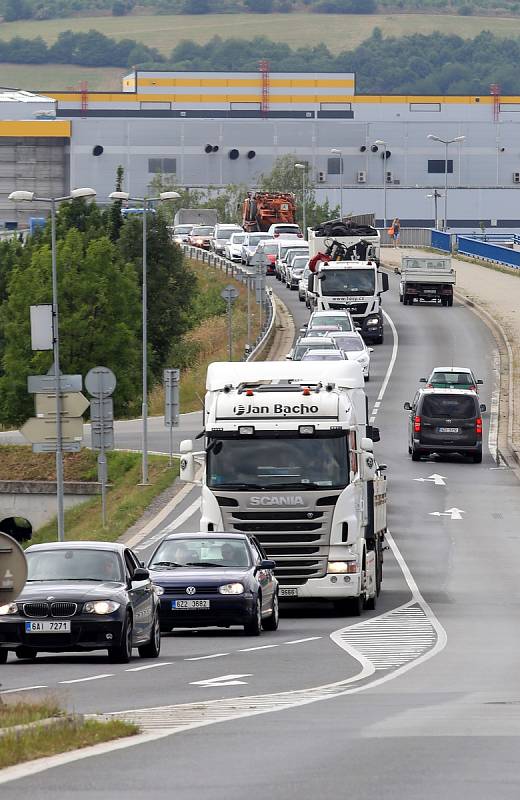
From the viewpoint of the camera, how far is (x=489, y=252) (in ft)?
349

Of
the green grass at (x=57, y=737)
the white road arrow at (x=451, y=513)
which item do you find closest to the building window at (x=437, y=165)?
the white road arrow at (x=451, y=513)

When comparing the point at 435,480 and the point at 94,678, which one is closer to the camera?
the point at 94,678

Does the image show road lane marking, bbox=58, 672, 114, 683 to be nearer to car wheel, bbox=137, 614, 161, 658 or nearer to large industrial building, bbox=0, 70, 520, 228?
car wheel, bbox=137, 614, 161, 658

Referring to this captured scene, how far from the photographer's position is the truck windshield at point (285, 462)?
82.6 ft

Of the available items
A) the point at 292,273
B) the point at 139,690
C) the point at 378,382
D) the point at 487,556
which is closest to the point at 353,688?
the point at 139,690

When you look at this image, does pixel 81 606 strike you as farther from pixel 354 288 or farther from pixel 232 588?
pixel 354 288

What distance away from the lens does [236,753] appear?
1111cm

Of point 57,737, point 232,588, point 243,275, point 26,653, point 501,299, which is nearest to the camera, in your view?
point 57,737

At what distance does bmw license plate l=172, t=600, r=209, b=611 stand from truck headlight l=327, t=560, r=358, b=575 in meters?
3.21

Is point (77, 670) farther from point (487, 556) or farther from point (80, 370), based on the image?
point (80, 370)

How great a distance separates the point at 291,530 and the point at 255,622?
278 centimetres

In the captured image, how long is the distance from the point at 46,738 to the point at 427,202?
470 feet

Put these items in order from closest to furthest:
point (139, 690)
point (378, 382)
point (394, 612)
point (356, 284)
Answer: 1. point (139, 690)
2. point (394, 612)
3. point (378, 382)
4. point (356, 284)

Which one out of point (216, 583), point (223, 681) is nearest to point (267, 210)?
point (216, 583)
